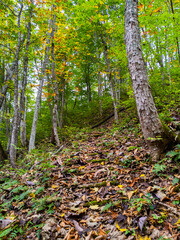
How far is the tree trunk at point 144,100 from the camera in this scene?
316 cm

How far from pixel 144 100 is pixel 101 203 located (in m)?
2.50

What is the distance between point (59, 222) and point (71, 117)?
14278 mm

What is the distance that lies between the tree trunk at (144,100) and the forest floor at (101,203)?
0.33 m

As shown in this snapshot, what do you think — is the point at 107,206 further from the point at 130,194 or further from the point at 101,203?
the point at 130,194

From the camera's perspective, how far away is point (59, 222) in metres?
2.32

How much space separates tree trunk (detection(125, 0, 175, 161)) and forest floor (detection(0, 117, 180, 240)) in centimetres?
33

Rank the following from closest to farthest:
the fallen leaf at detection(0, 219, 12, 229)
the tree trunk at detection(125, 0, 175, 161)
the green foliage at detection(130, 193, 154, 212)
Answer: the green foliage at detection(130, 193, 154, 212) < the fallen leaf at detection(0, 219, 12, 229) < the tree trunk at detection(125, 0, 175, 161)

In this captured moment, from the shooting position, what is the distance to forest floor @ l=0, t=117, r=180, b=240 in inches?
77.2

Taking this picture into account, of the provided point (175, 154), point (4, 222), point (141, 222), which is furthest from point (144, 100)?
point (4, 222)

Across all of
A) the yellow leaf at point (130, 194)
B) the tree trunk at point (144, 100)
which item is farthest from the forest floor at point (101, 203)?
the tree trunk at point (144, 100)

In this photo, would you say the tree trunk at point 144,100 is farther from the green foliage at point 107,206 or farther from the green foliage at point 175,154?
the green foliage at point 107,206

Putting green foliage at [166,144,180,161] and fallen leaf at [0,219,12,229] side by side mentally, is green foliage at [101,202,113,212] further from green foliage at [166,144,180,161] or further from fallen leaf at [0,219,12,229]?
fallen leaf at [0,219,12,229]

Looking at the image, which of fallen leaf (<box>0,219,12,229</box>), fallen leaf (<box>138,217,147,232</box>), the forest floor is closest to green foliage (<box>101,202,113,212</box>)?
the forest floor

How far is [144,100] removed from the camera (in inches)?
127
